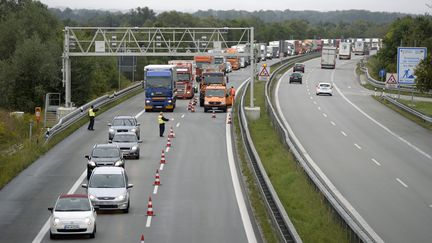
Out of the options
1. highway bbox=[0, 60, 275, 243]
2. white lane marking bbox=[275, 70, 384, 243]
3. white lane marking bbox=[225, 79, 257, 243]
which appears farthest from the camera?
highway bbox=[0, 60, 275, 243]

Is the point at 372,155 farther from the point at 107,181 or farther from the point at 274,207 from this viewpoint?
the point at 107,181

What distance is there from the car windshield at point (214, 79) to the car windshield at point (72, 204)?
4700 cm

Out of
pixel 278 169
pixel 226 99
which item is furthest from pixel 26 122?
pixel 278 169

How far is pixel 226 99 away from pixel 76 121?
14.2 metres

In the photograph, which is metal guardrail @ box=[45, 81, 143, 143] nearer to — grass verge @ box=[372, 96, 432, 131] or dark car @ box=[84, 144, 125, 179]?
dark car @ box=[84, 144, 125, 179]

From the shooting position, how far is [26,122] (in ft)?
193

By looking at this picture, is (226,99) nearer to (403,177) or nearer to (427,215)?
(403,177)

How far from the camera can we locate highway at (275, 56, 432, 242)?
26.1 m

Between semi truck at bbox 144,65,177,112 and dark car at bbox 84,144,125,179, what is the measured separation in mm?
27044

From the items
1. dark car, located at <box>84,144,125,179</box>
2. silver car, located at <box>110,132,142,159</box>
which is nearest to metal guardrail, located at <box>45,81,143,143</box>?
silver car, located at <box>110,132,142,159</box>

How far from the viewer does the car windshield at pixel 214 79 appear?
229ft

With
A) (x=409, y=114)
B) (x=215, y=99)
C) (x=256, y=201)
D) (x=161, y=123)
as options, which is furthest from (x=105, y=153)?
(x=409, y=114)

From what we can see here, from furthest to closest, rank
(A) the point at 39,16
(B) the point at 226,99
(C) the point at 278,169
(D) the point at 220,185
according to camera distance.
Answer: (A) the point at 39,16 → (B) the point at 226,99 → (C) the point at 278,169 → (D) the point at 220,185

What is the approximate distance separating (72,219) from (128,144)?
16072 mm
